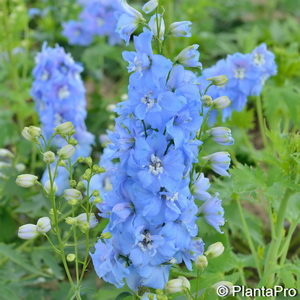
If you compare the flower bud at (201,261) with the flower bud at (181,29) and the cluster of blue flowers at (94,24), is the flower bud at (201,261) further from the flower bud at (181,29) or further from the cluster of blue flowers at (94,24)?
the cluster of blue flowers at (94,24)

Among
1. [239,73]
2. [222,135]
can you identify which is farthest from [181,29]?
[239,73]

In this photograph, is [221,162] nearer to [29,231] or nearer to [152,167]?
[152,167]

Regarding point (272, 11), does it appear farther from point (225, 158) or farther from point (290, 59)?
point (225, 158)

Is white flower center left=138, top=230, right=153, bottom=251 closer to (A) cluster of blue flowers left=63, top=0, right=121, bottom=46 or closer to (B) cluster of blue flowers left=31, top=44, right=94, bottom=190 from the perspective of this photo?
(B) cluster of blue flowers left=31, top=44, right=94, bottom=190

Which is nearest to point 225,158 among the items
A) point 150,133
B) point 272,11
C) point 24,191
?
point 150,133

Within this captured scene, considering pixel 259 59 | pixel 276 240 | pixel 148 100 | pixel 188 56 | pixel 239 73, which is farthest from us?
pixel 259 59

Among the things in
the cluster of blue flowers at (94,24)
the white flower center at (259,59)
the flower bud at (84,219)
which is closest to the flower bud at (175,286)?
the flower bud at (84,219)

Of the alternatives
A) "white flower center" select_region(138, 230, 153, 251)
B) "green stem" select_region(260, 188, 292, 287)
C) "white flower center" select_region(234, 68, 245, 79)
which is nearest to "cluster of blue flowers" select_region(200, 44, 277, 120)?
"white flower center" select_region(234, 68, 245, 79)

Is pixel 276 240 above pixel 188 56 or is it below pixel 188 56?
below

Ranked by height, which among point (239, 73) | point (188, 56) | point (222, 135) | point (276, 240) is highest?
point (188, 56)
